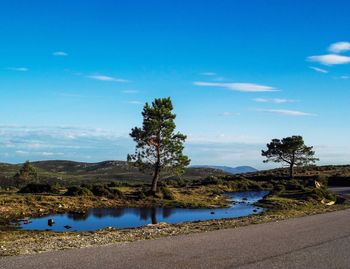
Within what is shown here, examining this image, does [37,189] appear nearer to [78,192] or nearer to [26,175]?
[78,192]

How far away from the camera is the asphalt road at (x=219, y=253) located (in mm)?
13430

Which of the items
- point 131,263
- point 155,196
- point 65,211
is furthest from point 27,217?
point 131,263

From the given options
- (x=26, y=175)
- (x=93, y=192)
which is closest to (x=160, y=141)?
(x=93, y=192)

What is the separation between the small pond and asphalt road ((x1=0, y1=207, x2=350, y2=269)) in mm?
13285

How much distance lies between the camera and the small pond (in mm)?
31688

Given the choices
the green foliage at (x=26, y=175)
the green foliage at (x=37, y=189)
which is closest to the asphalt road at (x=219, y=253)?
the green foliage at (x=37, y=189)

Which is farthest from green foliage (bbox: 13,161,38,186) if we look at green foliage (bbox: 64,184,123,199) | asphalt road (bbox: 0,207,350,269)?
asphalt road (bbox: 0,207,350,269)

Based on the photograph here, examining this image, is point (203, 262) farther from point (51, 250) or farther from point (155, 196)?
point (155, 196)

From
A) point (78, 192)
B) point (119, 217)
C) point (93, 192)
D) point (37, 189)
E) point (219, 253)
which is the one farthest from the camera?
point (37, 189)

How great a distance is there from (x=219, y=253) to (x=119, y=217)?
77.0ft

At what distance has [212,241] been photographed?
18047 mm

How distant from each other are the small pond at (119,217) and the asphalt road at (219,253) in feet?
43.6

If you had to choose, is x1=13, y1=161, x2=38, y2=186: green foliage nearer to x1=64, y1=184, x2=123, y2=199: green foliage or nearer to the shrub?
x1=64, y1=184, x2=123, y2=199: green foliage

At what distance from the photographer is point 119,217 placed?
124 feet
